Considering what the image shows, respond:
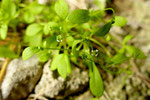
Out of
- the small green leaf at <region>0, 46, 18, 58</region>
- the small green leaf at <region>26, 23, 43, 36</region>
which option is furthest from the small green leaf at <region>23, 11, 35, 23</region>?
the small green leaf at <region>0, 46, 18, 58</region>

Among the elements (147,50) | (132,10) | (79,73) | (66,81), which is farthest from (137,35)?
(66,81)

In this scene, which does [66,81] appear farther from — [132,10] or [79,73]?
[132,10]

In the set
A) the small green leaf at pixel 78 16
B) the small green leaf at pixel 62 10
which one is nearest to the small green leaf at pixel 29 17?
the small green leaf at pixel 62 10

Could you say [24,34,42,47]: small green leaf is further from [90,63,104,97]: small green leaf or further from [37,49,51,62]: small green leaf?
[90,63,104,97]: small green leaf

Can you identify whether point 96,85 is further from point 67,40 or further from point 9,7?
point 9,7

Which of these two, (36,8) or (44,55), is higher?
(36,8)

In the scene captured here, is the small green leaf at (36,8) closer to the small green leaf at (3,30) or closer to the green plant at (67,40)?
the green plant at (67,40)

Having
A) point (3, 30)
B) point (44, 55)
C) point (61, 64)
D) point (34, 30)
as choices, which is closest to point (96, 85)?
point (61, 64)

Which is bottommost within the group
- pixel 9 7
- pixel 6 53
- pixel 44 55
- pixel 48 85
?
pixel 48 85
